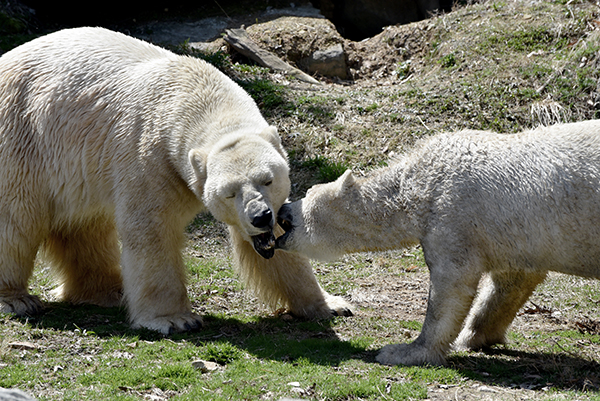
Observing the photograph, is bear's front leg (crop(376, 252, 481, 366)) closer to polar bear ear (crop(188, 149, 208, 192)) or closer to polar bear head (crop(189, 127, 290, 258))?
polar bear head (crop(189, 127, 290, 258))

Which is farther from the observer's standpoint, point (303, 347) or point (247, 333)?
point (247, 333)

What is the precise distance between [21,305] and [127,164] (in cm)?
203

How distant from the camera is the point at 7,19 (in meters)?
14.1

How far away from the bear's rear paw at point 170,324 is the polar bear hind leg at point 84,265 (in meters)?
1.46

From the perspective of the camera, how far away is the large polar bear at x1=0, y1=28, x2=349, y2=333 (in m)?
6.81

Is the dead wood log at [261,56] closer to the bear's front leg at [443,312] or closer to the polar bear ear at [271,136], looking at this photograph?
the polar bear ear at [271,136]

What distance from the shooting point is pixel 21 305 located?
7309mm

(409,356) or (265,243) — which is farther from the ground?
(265,243)

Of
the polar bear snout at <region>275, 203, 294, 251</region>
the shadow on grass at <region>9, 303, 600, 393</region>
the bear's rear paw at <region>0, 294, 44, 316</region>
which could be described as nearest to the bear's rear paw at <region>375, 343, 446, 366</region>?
A: the shadow on grass at <region>9, 303, 600, 393</region>

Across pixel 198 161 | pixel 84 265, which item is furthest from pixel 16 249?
pixel 198 161

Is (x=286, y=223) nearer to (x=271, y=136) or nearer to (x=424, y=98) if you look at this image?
(x=271, y=136)

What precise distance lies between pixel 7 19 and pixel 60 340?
10.1m

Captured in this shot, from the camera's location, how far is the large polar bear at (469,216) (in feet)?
17.8

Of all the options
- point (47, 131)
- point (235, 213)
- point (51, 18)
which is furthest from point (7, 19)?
point (235, 213)
